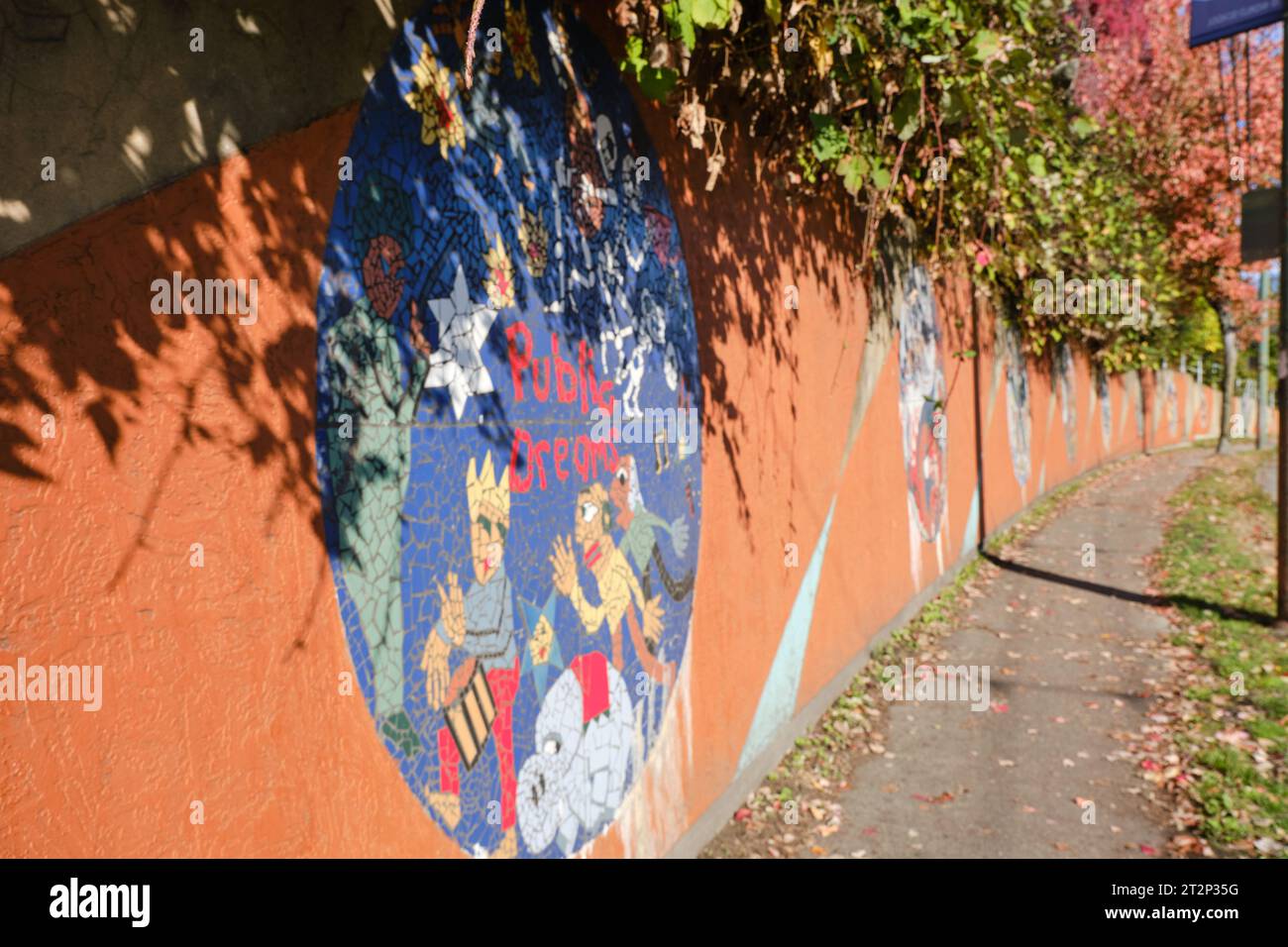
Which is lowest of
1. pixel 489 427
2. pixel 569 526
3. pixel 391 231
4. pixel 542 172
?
pixel 569 526

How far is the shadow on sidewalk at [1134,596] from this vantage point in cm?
980

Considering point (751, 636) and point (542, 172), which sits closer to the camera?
point (542, 172)

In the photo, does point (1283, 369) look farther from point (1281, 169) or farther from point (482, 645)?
point (482, 645)

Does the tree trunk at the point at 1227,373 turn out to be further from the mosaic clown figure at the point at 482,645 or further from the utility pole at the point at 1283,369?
the mosaic clown figure at the point at 482,645

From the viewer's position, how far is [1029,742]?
7.14 meters

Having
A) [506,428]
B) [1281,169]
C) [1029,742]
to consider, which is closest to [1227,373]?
[1281,169]

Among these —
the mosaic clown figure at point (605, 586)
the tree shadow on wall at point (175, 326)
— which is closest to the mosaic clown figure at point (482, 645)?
the mosaic clown figure at point (605, 586)

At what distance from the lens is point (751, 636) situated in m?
6.21

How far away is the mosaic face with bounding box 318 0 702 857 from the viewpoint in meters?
3.20

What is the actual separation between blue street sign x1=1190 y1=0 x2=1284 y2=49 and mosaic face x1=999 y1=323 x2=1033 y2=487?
553 centimetres

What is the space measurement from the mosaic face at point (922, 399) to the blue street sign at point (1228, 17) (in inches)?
127
